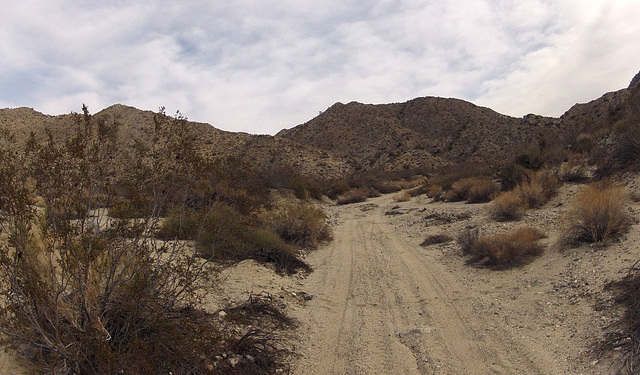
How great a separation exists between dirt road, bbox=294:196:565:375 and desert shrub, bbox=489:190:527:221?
11.4 feet

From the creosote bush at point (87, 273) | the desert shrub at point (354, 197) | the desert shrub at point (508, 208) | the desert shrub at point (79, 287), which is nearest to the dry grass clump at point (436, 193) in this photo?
the desert shrub at point (354, 197)

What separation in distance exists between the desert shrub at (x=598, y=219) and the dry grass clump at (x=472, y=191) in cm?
904

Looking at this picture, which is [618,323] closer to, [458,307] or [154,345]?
[458,307]

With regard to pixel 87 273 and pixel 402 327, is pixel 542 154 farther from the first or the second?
pixel 87 273

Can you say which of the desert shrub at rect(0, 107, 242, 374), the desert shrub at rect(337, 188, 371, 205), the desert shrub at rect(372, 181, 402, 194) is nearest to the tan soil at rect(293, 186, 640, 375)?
the desert shrub at rect(0, 107, 242, 374)

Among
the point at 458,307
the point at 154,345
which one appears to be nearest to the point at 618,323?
the point at 458,307

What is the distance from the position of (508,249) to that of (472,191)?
400 inches

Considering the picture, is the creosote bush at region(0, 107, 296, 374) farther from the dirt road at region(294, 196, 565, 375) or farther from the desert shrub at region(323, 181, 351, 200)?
the desert shrub at region(323, 181, 351, 200)

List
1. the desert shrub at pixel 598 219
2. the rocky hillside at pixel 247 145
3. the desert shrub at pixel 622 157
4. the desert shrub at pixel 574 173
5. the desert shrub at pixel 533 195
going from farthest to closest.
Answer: the rocky hillside at pixel 247 145 < the desert shrub at pixel 574 173 < the desert shrub at pixel 533 195 < the desert shrub at pixel 622 157 < the desert shrub at pixel 598 219

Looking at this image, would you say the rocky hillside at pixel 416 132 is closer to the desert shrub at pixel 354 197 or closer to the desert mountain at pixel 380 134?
the desert mountain at pixel 380 134

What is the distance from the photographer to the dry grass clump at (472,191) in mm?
18830

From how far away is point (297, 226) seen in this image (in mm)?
14180

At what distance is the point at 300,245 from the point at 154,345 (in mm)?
9041

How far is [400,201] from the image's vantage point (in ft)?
90.5
